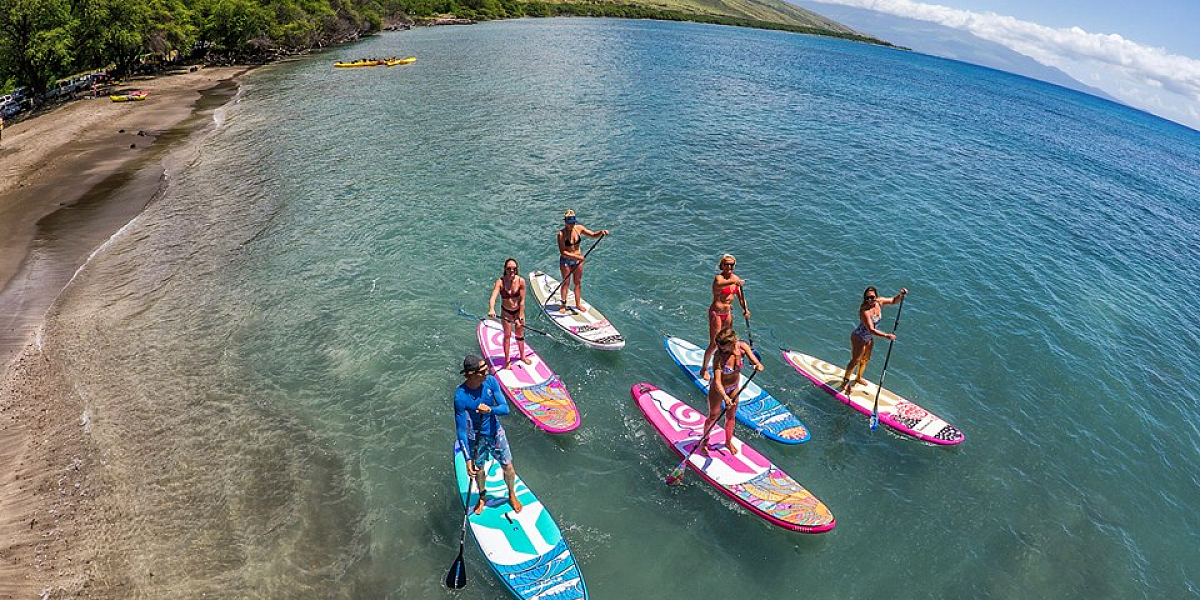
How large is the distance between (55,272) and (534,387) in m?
21.4

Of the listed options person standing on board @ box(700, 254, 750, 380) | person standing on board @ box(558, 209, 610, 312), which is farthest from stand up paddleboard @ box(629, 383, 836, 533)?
person standing on board @ box(558, 209, 610, 312)

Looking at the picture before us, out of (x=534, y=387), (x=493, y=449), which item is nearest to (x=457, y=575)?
(x=493, y=449)

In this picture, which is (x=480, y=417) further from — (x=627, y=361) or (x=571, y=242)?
(x=571, y=242)

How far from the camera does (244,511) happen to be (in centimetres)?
1288

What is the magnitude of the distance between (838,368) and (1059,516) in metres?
6.62

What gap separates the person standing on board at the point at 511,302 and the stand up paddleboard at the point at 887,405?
9051mm

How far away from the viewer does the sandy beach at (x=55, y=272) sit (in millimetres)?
11797

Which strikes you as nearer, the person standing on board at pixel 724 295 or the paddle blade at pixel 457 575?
the paddle blade at pixel 457 575

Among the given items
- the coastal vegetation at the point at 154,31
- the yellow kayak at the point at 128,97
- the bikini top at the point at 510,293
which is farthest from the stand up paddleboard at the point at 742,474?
the yellow kayak at the point at 128,97

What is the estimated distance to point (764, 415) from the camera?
15992 mm

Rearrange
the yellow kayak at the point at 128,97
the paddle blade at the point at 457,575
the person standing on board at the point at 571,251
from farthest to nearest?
the yellow kayak at the point at 128,97 → the person standing on board at the point at 571,251 → the paddle blade at the point at 457,575

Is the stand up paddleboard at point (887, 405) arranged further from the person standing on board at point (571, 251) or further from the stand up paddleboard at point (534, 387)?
the stand up paddleboard at point (534, 387)

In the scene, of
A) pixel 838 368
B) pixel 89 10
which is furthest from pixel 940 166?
pixel 89 10

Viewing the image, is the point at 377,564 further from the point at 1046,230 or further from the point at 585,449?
the point at 1046,230
